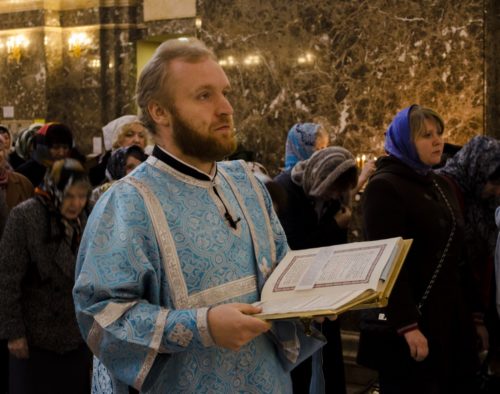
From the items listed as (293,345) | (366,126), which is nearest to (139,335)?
(293,345)

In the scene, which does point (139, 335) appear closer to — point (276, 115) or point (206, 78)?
point (206, 78)

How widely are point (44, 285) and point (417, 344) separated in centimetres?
187

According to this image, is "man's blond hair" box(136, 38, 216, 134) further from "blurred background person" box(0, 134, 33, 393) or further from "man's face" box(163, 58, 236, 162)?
"blurred background person" box(0, 134, 33, 393)

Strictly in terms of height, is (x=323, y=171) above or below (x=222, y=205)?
below

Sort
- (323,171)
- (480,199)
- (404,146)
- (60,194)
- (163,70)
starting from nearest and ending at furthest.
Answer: (163,70), (404,146), (60,194), (323,171), (480,199)

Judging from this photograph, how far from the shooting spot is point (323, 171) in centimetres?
472

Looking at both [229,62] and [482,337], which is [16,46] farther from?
[482,337]

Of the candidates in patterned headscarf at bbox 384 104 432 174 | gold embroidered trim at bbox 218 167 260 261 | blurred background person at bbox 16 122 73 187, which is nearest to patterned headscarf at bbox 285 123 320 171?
patterned headscarf at bbox 384 104 432 174

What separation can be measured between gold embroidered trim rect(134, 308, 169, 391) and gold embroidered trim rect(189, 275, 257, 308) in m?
0.13

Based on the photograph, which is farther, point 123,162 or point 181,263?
point 123,162

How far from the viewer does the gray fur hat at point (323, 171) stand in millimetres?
4727

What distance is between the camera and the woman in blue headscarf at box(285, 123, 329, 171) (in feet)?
17.8

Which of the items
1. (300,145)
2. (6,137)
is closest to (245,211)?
(300,145)

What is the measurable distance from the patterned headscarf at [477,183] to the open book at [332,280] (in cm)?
290
